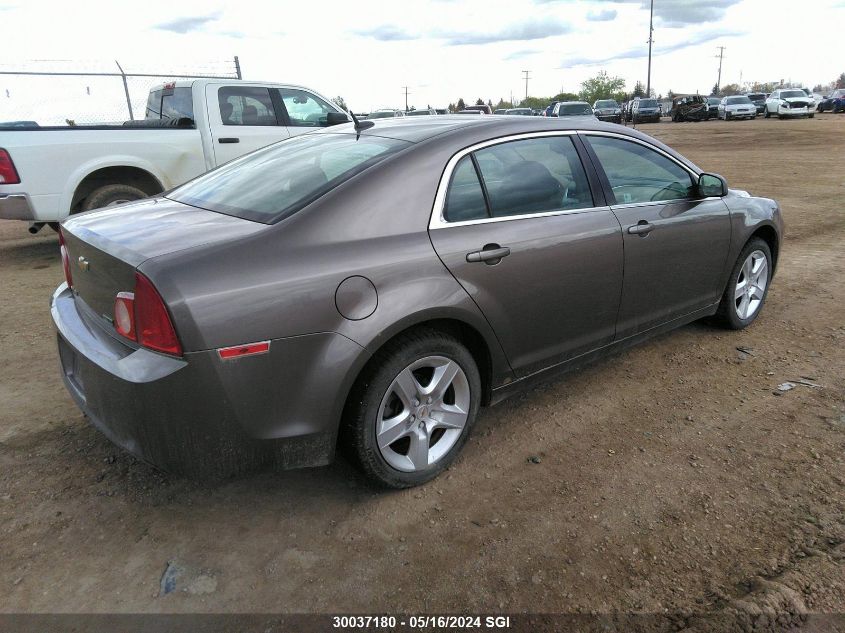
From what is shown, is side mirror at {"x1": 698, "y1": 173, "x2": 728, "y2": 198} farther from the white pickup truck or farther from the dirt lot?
the white pickup truck

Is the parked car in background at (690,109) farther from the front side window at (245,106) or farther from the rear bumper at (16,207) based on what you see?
the rear bumper at (16,207)

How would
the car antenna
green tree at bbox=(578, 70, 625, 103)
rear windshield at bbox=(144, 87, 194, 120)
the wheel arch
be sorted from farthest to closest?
green tree at bbox=(578, 70, 625, 103), rear windshield at bbox=(144, 87, 194, 120), the wheel arch, the car antenna

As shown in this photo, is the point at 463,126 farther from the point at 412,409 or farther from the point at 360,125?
the point at 412,409

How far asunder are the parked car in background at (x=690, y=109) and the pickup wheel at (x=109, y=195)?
4113 centimetres

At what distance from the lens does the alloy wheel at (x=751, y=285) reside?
4535 mm

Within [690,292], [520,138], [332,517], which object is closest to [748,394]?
[690,292]

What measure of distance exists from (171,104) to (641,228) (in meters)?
6.91

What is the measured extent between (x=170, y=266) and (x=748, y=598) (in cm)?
235

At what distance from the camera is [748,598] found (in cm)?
219

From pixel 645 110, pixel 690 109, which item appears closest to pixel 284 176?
pixel 645 110

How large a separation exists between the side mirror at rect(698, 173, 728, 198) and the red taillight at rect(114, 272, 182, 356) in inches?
133

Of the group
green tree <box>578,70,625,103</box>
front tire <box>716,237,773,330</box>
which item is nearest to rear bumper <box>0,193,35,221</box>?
front tire <box>716,237,773,330</box>

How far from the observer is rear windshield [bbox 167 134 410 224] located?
8.85 feet

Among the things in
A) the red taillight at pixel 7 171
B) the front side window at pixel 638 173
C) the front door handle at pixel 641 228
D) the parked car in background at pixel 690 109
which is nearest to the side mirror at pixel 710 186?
the front side window at pixel 638 173
